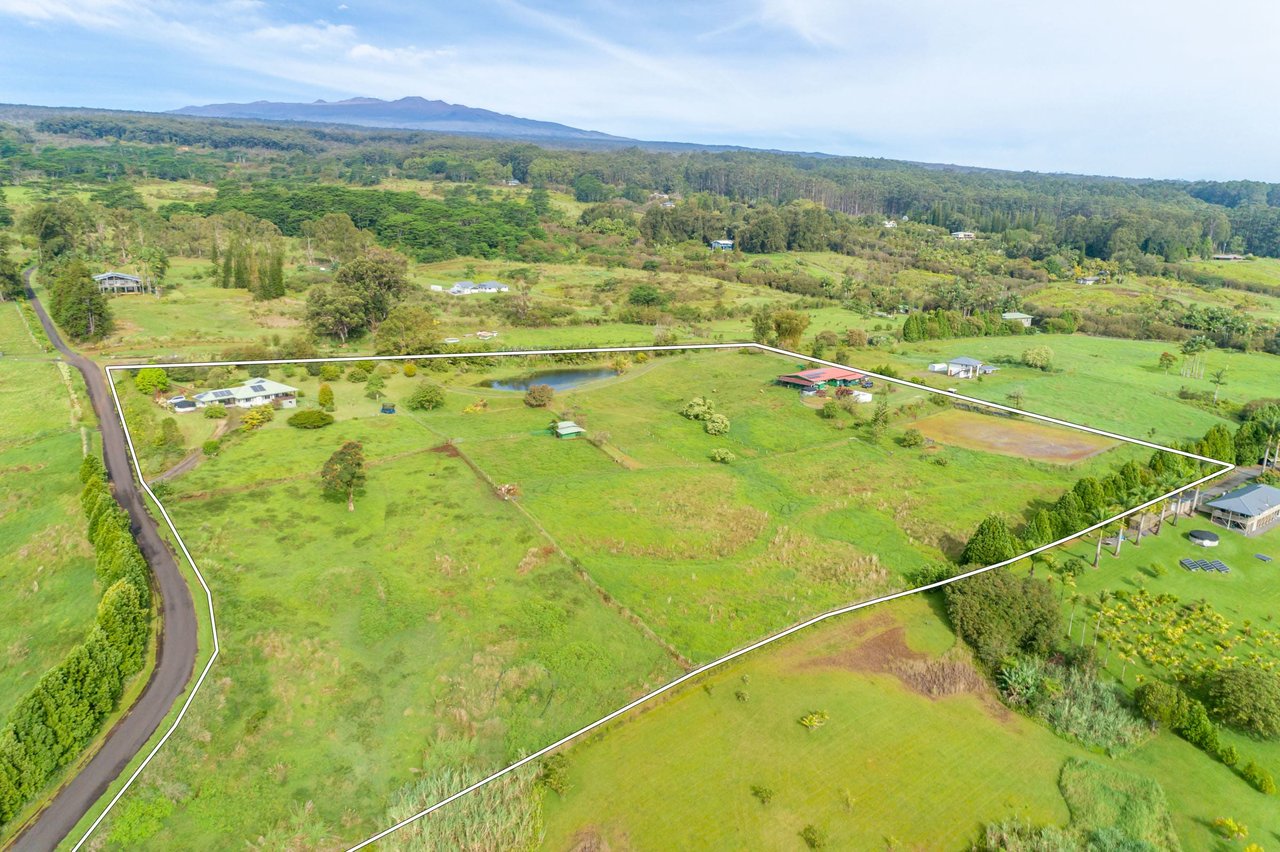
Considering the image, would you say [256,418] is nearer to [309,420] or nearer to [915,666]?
[309,420]

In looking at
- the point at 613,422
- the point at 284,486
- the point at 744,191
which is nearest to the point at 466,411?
the point at 613,422

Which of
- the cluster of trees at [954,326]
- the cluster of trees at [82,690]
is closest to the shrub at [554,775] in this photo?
the cluster of trees at [82,690]

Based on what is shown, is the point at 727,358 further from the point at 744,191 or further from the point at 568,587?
the point at 744,191

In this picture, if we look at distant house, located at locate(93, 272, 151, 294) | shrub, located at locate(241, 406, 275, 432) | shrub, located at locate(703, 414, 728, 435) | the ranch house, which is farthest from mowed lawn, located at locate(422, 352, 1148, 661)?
distant house, located at locate(93, 272, 151, 294)

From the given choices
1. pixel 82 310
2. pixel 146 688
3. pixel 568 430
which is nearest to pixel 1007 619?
pixel 568 430

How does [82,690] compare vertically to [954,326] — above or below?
below

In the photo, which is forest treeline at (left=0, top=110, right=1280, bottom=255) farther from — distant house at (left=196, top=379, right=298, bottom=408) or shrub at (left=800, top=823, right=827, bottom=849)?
shrub at (left=800, top=823, right=827, bottom=849)
